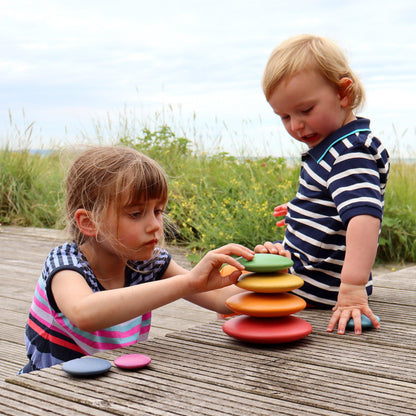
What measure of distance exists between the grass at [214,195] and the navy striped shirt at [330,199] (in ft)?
7.62

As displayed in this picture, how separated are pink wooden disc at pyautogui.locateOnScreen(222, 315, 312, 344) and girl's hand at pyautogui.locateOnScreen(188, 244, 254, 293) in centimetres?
13

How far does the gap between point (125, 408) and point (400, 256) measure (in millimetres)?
4619

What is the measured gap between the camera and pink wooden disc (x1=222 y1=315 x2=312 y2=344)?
1646 millimetres

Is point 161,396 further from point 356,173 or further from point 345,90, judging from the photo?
point 345,90

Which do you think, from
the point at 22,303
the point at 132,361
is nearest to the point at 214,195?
the point at 22,303

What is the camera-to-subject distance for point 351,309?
1908 millimetres

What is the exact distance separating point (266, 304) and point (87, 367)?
1.94 ft

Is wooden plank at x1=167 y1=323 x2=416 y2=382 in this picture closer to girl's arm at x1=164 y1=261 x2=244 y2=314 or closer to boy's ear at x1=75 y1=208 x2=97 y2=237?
girl's arm at x1=164 y1=261 x2=244 y2=314

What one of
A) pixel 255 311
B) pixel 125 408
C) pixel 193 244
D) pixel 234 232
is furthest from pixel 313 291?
pixel 193 244

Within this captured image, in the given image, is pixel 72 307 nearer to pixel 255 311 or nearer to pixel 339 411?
pixel 255 311

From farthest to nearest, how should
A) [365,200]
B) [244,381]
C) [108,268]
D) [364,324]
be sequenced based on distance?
[108,268] → [365,200] → [364,324] → [244,381]

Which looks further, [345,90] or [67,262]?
[345,90]

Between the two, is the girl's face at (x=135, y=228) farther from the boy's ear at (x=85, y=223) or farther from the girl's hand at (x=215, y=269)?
the girl's hand at (x=215, y=269)

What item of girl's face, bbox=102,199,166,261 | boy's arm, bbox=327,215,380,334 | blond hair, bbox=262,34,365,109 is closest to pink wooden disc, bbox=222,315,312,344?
boy's arm, bbox=327,215,380,334
